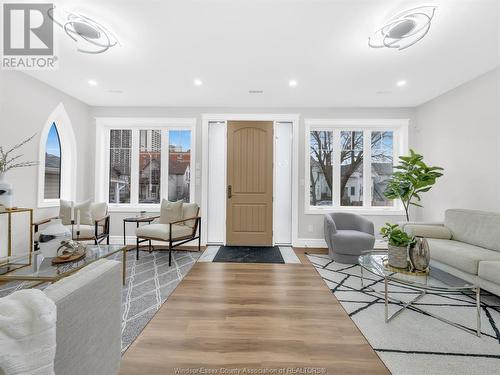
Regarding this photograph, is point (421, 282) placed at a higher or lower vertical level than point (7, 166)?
lower

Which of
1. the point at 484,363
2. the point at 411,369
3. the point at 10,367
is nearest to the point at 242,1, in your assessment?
the point at 10,367

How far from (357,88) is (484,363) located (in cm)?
333

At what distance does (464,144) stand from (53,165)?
6.27 m

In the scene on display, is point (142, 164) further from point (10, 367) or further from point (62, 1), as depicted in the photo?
point (10, 367)

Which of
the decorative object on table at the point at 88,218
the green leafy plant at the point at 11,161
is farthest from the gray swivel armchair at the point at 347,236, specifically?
the green leafy plant at the point at 11,161

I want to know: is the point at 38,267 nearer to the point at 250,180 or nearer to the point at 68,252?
the point at 68,252

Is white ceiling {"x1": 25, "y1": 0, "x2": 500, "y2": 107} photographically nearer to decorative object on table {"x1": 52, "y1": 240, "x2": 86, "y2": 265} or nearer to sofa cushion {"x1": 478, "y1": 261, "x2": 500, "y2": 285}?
decorative object on table {"x1": 52, "y1": 240, "x2": 86, "y2": 265}

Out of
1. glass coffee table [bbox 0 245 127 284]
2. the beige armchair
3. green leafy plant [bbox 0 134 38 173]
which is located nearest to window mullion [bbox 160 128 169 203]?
the beige armchair

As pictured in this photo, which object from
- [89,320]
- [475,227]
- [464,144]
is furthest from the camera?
[464,144]

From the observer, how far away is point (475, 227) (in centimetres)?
292

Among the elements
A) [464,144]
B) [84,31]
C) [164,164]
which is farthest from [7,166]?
[464,144]

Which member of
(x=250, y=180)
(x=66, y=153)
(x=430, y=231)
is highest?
(x=66, y=153)

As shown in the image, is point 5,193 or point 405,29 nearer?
point 405,29

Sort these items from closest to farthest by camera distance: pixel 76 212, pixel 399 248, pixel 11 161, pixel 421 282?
pixel 421 282 < pixel 399 248 < pixel 11 161 < pixel 76 212
